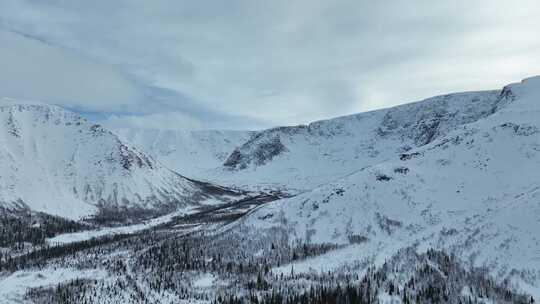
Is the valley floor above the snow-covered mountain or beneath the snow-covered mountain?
beneath

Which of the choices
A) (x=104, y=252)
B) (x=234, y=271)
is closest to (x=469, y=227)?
(x=234, y=271)

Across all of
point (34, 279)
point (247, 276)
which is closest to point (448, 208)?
point (247, 276)

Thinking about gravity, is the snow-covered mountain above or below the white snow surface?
above

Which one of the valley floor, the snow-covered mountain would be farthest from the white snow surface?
the snow-covered mountain

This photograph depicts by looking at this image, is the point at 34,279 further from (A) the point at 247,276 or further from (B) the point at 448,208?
(B) the point at 448,208

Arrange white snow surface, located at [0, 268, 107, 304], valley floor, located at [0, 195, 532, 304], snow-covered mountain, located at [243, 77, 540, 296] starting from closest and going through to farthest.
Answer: valley floor, located at [0, 195, 532, 304]
snow-covered mountain, located at [243, 77, 540, 296]
white snow surface, located at [0, 268, 107, 304]

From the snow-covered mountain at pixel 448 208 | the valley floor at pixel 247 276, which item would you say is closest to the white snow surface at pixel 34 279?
the valley floor at pixel 247 276

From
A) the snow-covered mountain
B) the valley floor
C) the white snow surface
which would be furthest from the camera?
the white snow surface

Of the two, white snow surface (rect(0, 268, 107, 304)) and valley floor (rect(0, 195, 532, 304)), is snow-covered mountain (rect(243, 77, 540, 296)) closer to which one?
valley floor (rect(0, 195, 532, 304))

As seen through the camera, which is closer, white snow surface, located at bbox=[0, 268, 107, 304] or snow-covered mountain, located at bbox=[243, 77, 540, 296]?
snow-covered mountain, located at bbox=[243, 77, 540, 296]
